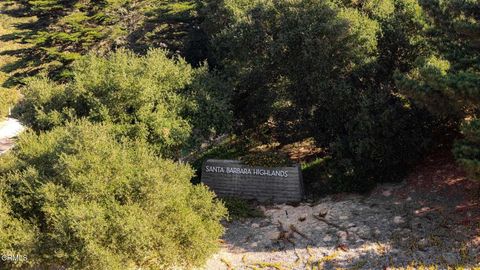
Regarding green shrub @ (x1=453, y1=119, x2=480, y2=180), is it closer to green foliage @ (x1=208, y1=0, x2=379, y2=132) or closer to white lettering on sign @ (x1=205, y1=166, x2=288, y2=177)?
green foliage @ (x1=208, y1=0, x2=379, y2=132)

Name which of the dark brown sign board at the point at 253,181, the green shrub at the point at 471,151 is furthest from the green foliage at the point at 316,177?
the green shrub at the point at 471,151

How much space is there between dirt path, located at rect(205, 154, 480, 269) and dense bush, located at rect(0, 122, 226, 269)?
6.29 ft

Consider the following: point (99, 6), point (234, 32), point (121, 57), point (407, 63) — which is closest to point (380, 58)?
point (407, 63)

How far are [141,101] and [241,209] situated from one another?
5.95 m

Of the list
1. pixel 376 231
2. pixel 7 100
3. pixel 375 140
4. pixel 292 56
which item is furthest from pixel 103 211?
pixel 7 100

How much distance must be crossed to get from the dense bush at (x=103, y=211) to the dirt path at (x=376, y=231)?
6.29 feet

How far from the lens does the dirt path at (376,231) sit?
1129 cm

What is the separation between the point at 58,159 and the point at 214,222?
5.05 metres

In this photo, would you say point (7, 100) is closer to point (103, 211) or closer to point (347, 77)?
point (103, 211)

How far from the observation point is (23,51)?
31344 millimetres

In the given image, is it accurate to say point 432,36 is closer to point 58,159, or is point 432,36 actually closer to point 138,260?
point 138,260

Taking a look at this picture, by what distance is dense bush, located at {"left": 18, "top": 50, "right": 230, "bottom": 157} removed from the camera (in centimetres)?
1556

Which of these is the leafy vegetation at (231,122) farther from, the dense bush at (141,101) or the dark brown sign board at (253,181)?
the dark brown sign board at (253,181)

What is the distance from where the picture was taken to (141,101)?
51.6ft
